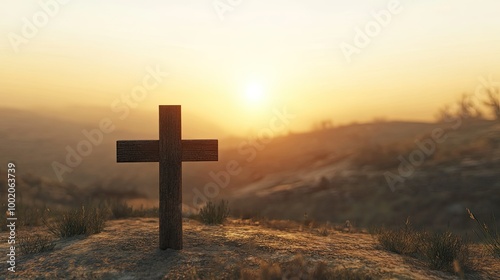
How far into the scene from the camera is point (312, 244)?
8.01 metres

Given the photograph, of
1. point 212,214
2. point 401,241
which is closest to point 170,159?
point 212,214

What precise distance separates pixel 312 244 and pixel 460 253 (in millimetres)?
2393

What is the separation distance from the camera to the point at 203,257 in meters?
6.71

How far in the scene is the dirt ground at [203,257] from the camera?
6.12 metres

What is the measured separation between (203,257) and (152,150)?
1.89 meters

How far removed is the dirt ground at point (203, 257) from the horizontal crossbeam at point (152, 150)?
1434 millimetres

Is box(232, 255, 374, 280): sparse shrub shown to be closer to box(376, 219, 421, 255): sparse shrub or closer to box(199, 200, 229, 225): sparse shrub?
box(376, 219, 421, 255): sparse shrub

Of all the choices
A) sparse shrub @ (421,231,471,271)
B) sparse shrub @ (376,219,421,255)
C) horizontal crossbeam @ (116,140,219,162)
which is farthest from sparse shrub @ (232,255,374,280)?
horizontal crossbeam @ (116,140,219,162)

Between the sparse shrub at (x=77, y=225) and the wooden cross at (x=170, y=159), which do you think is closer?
the wooden cross at (x=170, y=159)

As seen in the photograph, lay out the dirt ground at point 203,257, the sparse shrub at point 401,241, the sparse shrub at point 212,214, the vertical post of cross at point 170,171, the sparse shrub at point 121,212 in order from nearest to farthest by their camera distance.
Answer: the dirt ground at point 203,257
the vertical post of cross at point 170,171
the sparse shrub at point 401,241
the sparse shrub at point 212,214
the sparse shrub at point 121,212

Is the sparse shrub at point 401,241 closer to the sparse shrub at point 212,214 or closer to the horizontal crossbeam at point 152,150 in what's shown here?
the horizontal crossbeam at point 152,150

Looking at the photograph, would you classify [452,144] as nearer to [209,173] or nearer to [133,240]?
[133,240]

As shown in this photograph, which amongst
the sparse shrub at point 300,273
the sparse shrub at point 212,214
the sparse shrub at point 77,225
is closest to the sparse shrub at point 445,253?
the sparse shrub at point 300,273

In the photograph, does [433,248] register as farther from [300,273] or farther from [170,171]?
[170,171]
